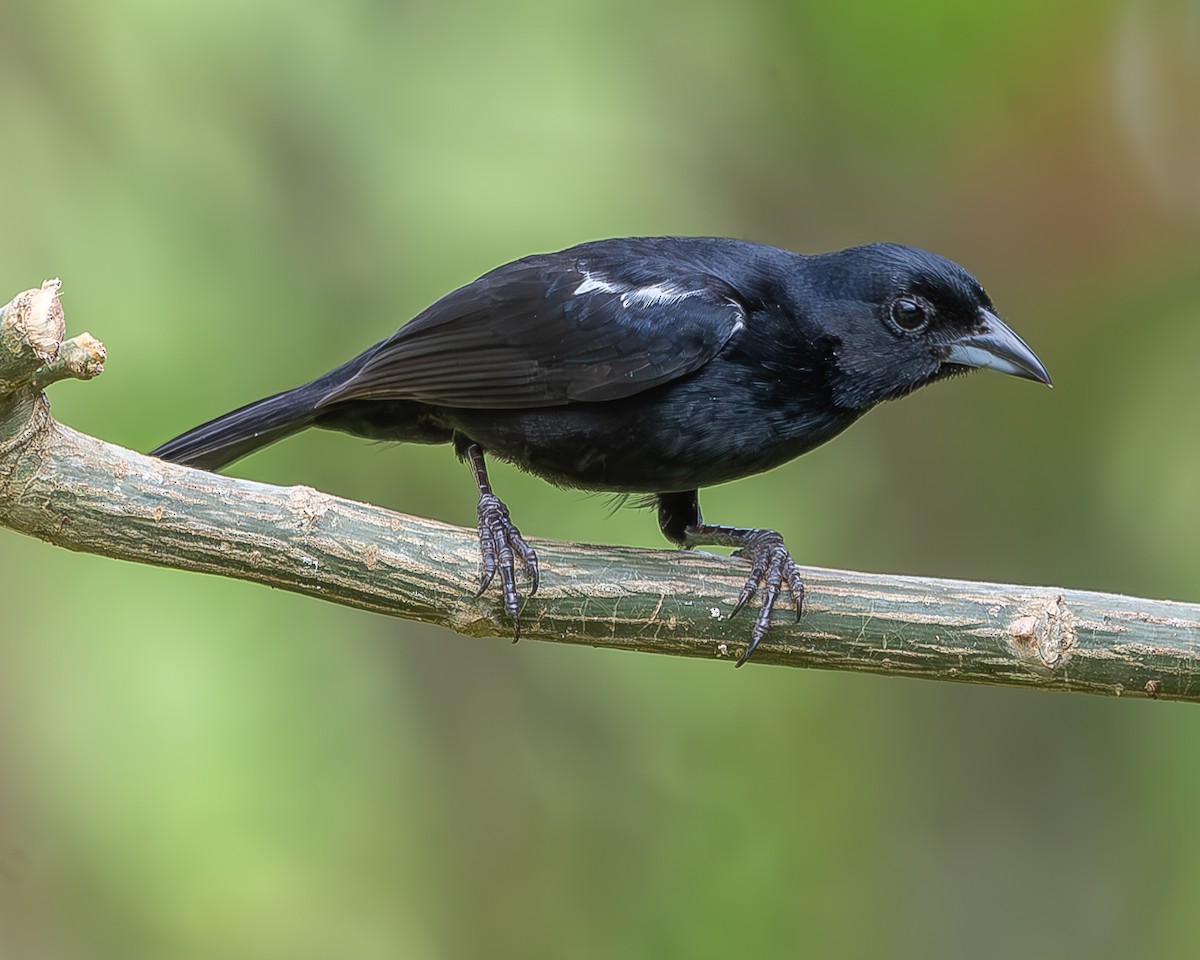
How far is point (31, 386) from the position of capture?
250cm

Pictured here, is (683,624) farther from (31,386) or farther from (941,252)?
(941,252)

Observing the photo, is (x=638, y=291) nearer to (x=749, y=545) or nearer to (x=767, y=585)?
(x=749, y=545)

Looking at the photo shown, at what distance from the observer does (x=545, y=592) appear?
2963mm

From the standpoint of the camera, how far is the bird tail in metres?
3.43

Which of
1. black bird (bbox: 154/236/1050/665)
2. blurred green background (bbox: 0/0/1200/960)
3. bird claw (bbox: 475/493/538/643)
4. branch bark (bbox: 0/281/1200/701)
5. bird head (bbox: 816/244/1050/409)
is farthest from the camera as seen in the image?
blurred green background (bbox: 0/0/1200/960)

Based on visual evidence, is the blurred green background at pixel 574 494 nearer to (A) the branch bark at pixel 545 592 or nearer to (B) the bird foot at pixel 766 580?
(B) the bird foot at pixel 766 580

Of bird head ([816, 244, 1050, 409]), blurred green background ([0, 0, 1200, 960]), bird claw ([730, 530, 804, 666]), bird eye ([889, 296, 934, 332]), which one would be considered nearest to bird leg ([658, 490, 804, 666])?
bird claw ([730, 530, 804, 666])

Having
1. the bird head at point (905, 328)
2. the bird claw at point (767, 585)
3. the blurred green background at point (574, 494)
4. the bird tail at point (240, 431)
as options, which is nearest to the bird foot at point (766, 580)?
the bird claw at point (767, 585)

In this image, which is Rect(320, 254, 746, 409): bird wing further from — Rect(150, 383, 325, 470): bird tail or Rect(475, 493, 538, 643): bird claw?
Rect(475, 493, 538, 643): bird claw

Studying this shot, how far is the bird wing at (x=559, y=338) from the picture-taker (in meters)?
3.26

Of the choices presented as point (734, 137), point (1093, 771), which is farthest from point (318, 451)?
point (1093, 771)

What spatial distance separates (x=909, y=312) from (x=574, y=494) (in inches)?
41.7

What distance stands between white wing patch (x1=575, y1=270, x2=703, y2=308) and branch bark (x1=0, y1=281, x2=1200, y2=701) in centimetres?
71

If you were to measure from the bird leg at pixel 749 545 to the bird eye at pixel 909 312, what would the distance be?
2.02 feet
